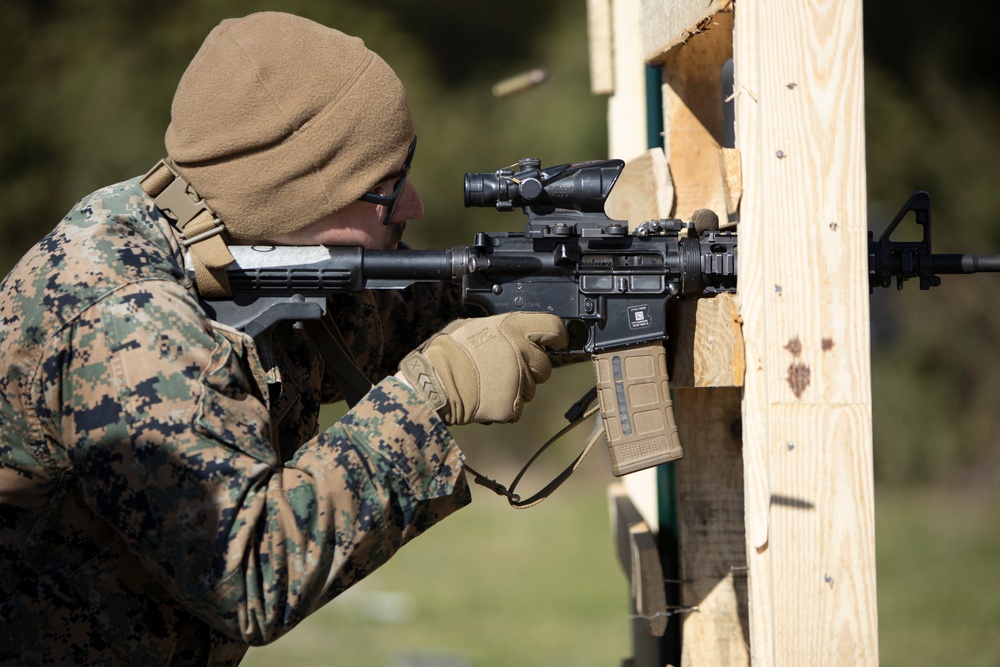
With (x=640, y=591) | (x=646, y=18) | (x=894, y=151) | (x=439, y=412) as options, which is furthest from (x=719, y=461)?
(x=894, y=151)

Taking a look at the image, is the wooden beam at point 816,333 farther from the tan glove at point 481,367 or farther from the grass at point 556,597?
the grass at point 556,597

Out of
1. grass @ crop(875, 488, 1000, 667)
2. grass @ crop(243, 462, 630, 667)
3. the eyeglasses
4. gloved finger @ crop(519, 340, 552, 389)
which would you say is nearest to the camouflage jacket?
gloved finger @ crop(519, 340, 552, 389)

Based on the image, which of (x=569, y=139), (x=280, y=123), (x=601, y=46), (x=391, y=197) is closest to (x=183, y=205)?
(x=280, y=123)

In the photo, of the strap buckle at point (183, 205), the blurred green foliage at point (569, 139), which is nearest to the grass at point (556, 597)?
the blurred green foliage at point (569, 139)

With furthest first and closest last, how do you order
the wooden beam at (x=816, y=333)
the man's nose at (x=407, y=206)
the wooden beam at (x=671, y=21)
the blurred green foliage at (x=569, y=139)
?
the blurred green foliage at (x=569, y=139) < the man's nose at (x=407, y=206) < the wooden beam at (x=671, y=21) < the wooden beam at (x=816, y=333)

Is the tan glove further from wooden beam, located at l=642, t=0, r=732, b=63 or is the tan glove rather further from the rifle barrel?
the rifle barrel

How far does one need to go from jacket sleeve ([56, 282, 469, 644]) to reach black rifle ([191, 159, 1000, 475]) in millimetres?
326

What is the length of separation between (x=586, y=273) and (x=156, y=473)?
43.8 inches

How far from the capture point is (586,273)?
2.52 m

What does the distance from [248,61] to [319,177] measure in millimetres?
289

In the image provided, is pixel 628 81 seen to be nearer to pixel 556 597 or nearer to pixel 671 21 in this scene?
pixel 671 21

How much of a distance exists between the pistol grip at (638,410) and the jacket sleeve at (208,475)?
1.85ft

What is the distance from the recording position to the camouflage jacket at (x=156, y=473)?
1956 millimetres

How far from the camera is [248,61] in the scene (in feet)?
7.36
